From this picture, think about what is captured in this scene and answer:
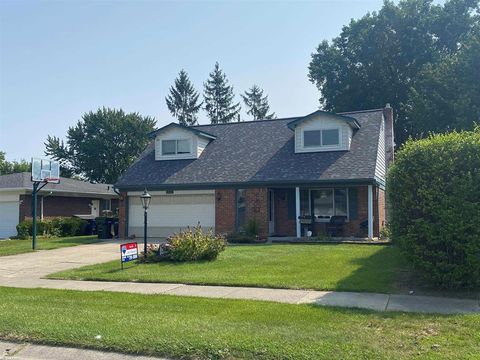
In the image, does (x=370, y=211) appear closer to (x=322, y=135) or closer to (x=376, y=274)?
(x=322, y=135)

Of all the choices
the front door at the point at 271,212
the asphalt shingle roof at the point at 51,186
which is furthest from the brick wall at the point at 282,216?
the asphalt shingle roof at the point at 51,186

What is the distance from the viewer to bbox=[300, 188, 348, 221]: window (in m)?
20.6

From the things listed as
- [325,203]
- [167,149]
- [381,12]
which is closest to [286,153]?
[325,203]

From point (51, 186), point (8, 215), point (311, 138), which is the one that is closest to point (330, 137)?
point (311, 138)

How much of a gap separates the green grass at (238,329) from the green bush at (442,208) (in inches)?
68.6

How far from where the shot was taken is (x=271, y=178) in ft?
67.6

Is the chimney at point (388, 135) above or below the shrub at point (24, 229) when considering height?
above

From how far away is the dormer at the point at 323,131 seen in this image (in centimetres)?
2134

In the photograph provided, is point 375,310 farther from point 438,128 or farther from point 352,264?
point 438,128

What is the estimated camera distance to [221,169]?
22406 millimetres

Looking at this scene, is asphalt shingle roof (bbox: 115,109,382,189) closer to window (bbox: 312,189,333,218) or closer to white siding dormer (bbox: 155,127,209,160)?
white siding dormer (bbox: 155,127,209,160)

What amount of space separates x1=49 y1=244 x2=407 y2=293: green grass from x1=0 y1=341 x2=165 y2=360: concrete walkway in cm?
437

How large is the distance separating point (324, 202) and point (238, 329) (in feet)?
50.3

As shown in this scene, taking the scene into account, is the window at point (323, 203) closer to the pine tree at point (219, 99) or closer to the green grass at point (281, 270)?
the green grass at point (281, 270)
